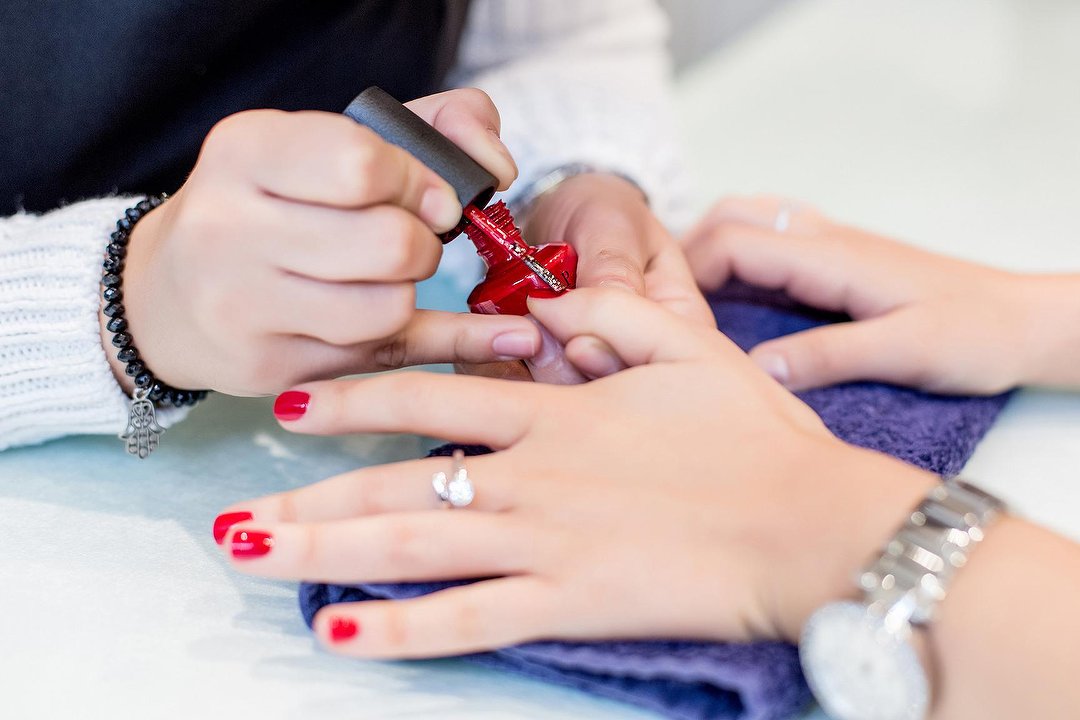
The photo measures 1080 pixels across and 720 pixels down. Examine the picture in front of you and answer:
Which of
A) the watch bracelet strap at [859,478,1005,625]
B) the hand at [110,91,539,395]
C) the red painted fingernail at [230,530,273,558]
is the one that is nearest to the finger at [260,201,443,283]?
the hand at [110,91,539,395]

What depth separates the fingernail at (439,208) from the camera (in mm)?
412

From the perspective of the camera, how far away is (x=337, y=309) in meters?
0.42

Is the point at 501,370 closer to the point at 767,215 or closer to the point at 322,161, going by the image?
the point at 322,161

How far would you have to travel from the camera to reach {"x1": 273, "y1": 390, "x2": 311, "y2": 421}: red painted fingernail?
0.44 metres

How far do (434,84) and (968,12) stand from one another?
37.3 inches

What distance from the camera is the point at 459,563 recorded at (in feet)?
1.31

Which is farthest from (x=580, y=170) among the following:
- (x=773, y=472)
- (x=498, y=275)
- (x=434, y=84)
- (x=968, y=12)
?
(x=968, y=12)

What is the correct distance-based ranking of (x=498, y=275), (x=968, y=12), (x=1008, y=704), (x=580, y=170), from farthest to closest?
(x=968, y=12), (x=580, y=170), (x=498, y=275), (x=1008, y=704)

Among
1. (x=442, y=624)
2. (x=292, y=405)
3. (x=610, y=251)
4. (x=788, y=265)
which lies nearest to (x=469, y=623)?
(x=442, y=624)

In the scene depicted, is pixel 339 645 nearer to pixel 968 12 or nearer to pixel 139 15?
pixel 139 15

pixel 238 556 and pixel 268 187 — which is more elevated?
pixel 268 187

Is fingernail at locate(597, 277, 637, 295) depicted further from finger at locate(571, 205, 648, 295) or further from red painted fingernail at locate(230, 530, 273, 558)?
red painted fingernail at locate(230, 530, 273, 558)

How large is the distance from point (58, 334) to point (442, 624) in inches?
9.9

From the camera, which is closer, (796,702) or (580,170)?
(796,702)
